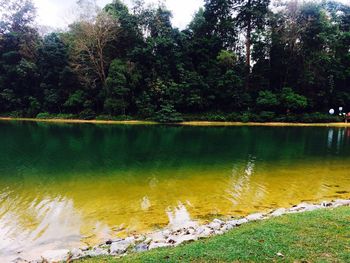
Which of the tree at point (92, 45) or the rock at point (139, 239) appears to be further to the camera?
the tree at point (92, 45)

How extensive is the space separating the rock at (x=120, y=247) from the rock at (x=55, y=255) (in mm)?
845

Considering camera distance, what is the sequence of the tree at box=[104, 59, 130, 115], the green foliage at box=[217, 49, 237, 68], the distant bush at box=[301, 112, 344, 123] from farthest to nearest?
1. the green foliage at box=[217, 49, 237, 68]
2. the tree at box=[104, 59, 130, 115]
3. the distant bush at box=[301, 112, 344, 123]

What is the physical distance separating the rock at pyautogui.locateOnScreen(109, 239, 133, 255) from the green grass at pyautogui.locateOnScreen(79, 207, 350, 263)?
44cm

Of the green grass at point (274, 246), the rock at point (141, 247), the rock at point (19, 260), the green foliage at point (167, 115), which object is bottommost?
the rock at point (19, 260)

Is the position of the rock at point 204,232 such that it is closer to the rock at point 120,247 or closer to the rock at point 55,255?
the rock at point 120,247

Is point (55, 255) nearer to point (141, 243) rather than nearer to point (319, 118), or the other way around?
point (141, 243)

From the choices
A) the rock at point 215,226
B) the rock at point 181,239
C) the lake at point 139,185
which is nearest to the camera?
the rock at point 181,239

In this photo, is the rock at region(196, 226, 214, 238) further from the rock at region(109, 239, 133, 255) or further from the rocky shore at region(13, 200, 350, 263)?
the rock at region(109, 239, 133, 255)

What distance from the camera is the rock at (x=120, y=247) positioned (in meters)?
5.30

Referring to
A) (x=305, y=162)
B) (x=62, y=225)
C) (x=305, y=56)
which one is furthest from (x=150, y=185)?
(x=305, y=56)

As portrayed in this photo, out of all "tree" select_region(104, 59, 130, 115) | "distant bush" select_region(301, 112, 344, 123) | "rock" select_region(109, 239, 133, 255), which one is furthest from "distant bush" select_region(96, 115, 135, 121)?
"rock" select_region(109, 239, 133, 255)

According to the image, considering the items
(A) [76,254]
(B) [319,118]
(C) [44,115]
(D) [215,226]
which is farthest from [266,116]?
(A) [76,254]

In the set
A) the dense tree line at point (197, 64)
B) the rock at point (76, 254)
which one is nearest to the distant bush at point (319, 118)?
the dense tree line at point (197, 64)

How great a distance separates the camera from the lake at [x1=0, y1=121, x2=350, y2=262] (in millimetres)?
7211
